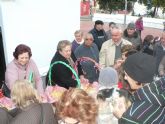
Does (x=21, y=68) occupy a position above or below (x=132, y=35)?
below

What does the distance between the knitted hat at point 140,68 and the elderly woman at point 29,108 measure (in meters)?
0.94

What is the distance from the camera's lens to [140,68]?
2564 millimetres

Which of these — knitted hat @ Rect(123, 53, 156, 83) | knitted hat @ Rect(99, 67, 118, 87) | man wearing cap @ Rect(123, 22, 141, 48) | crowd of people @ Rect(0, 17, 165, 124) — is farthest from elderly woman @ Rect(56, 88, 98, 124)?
man wearing cap @ Rect(123, 22, 141, 48)

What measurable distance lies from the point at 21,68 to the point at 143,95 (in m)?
2.89

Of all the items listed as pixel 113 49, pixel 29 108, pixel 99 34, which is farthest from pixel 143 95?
pixel 99 34

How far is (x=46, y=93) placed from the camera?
15.7 feet

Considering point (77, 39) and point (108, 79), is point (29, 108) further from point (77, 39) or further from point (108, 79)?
point (77, 39)

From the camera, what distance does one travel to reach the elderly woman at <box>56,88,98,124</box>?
264 cm

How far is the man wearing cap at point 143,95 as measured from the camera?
90.7 inches

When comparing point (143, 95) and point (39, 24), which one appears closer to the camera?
point (143, 95)

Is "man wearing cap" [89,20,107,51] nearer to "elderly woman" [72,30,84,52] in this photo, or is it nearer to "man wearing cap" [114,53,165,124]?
"elderly woman" [72,30,84,52]

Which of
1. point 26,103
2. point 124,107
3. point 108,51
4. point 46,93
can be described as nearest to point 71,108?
point 124,107

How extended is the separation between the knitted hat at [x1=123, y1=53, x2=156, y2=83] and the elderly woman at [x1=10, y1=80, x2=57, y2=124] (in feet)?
3.07

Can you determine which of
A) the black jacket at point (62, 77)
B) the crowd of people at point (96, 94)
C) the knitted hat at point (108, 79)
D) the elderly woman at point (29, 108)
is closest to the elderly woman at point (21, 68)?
the crowd of people at point (96, 94)
